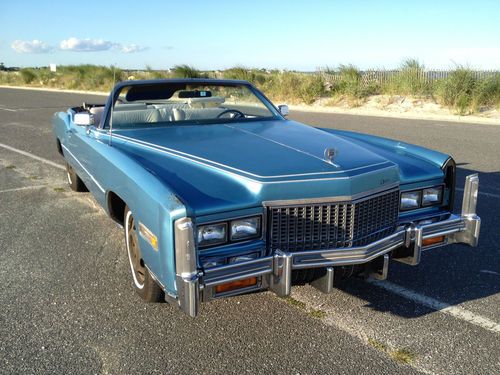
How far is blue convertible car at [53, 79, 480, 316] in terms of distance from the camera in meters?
2.62

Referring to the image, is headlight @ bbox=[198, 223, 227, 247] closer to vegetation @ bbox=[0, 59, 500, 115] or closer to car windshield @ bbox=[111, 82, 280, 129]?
car windshield @ bbox=[111, 82, 280, 129]

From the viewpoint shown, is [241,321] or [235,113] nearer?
[241,321]

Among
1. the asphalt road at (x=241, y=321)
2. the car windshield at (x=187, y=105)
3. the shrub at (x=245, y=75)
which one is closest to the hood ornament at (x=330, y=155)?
the asphalt road at (x=241, y=321)

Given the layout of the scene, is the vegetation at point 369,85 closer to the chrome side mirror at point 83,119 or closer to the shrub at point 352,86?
the shrub at point 352,86

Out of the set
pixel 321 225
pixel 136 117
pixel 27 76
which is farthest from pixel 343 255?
pixel 27 76

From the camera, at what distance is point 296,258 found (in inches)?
107

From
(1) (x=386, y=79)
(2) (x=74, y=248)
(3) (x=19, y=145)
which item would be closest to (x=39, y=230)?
(2) (x=74, y=248)

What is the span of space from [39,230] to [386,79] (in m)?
18.1

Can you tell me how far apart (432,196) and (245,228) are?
1582 millimetres

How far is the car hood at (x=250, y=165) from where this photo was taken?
2787mm

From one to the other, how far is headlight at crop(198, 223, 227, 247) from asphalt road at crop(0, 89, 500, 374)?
63 cm

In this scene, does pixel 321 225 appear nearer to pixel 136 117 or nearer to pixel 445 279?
pixel 445 279

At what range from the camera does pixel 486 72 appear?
17.3 metres

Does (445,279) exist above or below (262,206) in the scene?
below
